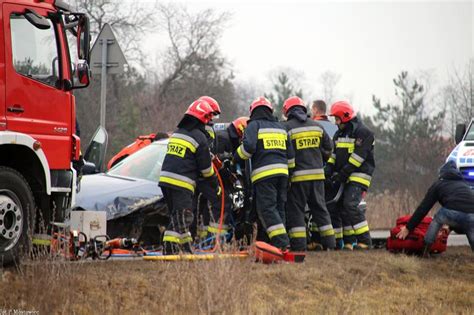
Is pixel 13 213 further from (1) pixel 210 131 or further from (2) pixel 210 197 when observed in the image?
(1) pixel 210 131

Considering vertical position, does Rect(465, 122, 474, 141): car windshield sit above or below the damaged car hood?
above

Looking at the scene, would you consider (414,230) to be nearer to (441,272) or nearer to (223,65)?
(441,272)

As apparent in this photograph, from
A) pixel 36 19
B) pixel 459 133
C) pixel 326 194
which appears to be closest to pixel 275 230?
pixel 326 194

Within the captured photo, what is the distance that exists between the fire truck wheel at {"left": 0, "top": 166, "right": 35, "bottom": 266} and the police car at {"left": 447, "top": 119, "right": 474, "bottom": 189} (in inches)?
308

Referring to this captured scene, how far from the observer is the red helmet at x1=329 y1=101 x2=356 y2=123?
12258mm

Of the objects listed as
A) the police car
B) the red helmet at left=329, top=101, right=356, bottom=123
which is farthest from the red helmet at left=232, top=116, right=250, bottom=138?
the police car

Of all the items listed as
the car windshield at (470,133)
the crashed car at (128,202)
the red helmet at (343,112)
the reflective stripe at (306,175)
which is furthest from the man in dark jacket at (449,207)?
the car windshield at (470,133)

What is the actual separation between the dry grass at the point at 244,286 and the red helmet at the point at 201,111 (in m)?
1.86

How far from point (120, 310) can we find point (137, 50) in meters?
27.6

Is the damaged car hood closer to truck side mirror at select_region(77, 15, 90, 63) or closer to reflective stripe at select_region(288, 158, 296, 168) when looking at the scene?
reflective stripe at select_region(288, 158, 296, 168)

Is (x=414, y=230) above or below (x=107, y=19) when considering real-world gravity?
below

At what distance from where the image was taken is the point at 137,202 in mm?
10273

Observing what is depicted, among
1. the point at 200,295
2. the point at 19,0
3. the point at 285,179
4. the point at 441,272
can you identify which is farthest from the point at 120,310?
the point at 441,272

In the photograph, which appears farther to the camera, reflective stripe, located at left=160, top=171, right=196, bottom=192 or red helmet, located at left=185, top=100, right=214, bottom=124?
red helmet, located at left=185, top=100, right=214, bottom=124
